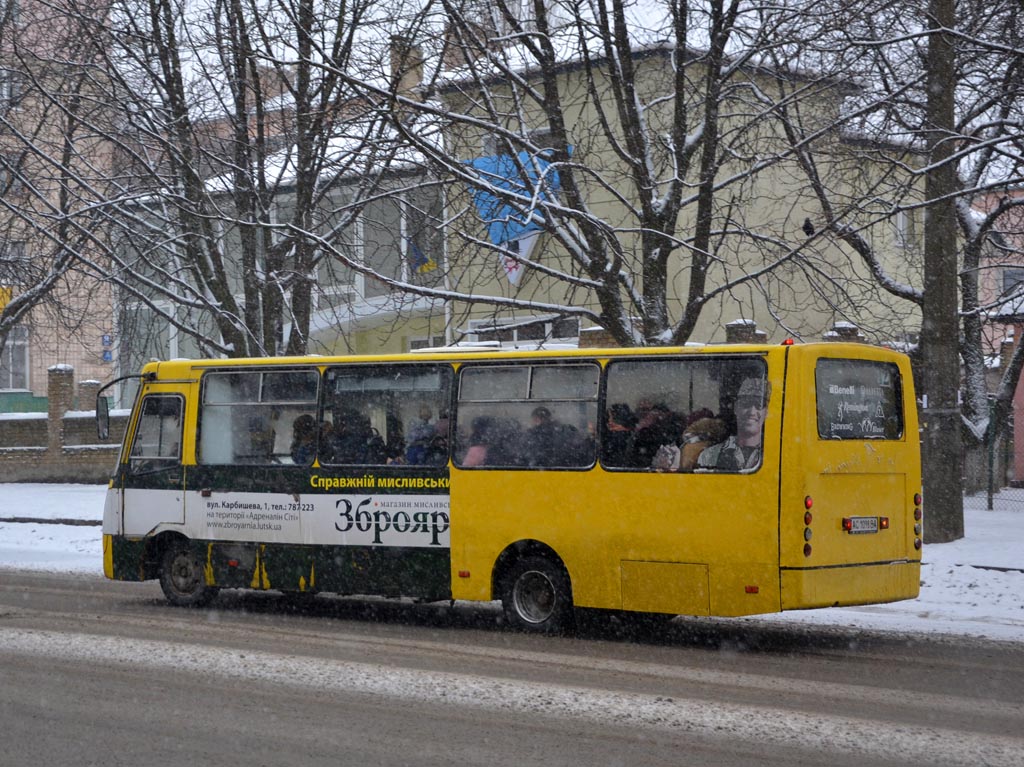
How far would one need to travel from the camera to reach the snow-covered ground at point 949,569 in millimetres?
12883

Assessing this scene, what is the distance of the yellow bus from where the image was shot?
36.4 feet

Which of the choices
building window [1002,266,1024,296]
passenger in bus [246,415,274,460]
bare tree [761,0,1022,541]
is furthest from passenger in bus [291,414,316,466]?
building window [1002,266,1024,296]

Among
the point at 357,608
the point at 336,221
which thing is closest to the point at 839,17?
the point at 357,608

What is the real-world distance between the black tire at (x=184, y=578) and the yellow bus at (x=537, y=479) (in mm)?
23

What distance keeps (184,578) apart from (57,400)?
21.2 meters

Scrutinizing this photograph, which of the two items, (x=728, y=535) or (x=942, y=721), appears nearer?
(x=942, y=721)

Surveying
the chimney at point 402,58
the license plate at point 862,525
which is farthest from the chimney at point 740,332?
the license plate at point 862,525

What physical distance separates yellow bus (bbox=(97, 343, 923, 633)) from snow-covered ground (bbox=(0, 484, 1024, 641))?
4.16ft

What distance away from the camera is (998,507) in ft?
77.8

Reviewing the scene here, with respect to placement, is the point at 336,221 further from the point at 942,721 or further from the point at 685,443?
the point at 942,721

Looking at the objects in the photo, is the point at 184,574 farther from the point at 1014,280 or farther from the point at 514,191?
the point at 1014,280

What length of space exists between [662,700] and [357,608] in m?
6.46

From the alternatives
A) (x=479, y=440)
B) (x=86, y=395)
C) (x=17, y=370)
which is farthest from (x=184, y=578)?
(x=17, y=370)

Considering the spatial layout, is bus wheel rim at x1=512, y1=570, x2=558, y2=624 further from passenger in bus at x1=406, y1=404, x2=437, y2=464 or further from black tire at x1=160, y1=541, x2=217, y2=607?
black tire at x1=160, y1=541, x2=217, y2=607
